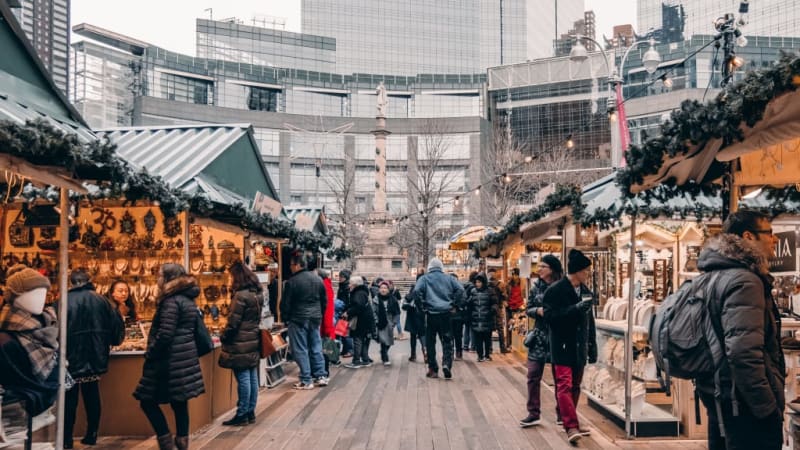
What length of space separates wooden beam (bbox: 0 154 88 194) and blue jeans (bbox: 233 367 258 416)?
2.72m

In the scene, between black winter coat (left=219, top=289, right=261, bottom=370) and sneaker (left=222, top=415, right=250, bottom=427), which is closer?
black winter coat (left=219, top=289, right=261, bottom=370)

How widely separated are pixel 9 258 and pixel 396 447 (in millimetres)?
4887

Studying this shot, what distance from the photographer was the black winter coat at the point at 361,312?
11786mm

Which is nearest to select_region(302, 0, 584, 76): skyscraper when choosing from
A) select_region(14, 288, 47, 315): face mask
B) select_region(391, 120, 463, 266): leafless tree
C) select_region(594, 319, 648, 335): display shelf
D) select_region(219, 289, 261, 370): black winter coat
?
select_region(391, 120, 463, 266): leafless tree

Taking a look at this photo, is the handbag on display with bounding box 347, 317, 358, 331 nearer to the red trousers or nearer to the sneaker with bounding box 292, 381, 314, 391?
the sneaker with bounding box 292, 381, 314, 391

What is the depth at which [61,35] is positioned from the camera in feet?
223

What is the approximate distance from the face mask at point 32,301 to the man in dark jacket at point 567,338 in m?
4.23

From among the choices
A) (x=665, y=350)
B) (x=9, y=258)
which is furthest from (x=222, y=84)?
(x=665, y=350)

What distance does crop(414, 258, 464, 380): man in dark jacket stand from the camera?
10203 millimetres

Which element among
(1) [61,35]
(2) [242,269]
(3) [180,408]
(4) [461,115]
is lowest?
(3) [180,408]

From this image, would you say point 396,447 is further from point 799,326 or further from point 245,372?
point 799,326

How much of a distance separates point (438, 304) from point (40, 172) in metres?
6.31

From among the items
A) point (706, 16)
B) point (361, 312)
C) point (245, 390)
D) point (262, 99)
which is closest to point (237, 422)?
point (245, 390)

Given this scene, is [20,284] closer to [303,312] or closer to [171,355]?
[171,355]
